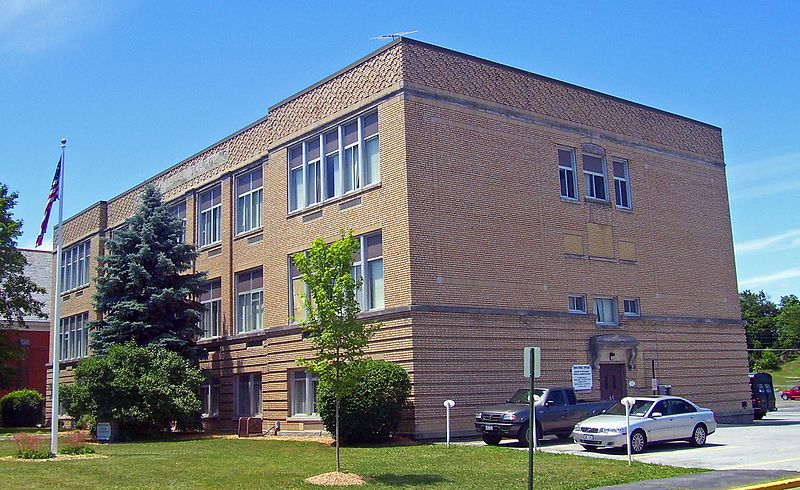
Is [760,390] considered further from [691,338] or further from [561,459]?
[561,459]

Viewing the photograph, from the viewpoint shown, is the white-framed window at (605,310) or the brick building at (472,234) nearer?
the brick building at (472,234)

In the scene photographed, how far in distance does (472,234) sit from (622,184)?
860 cm

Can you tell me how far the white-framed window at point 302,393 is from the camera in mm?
28875

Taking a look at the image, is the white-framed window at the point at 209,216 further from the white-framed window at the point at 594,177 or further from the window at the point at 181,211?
the white-framed window at the point at 594,177

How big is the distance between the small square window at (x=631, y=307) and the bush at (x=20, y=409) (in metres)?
38.5

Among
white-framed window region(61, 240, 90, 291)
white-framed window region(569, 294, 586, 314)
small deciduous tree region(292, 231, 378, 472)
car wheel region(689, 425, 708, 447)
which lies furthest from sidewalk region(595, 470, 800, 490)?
white-framed window region(61, 240, 90, 291)

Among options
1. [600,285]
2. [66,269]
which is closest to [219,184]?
[600,285]

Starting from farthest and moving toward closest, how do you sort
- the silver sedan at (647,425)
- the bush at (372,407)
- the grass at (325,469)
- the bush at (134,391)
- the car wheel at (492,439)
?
the bush at (134,391), the bush at (372,407), the car wheel at (492,439), the silver sedan at (647,425), the grass at (325,469)

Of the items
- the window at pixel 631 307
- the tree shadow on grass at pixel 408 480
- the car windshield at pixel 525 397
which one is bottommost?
the tree shadow on grass at pixel 408 480

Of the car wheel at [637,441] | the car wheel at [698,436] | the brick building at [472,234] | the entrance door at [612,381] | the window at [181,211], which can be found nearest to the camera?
the car wheel at [637,441]

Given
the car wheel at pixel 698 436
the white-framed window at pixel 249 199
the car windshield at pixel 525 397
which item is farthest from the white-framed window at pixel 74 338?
the car wheel at pixel 698 436

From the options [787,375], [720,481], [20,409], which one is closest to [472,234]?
[720,481]

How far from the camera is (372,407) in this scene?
76.4 ft

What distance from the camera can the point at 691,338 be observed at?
3266cm
